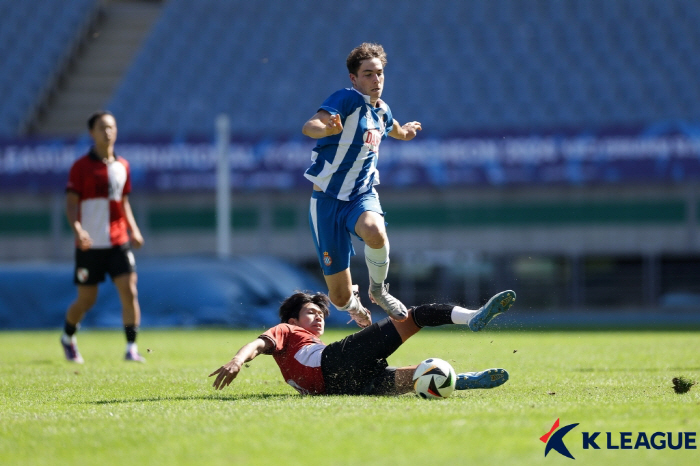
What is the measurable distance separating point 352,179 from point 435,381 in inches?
69.0

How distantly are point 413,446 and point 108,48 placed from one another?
86.2 ft

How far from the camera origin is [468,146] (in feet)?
69.4

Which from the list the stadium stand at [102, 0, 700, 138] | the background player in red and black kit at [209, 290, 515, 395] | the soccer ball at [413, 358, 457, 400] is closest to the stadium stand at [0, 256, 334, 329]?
the stadium stand at [102, 0, 700, 138]

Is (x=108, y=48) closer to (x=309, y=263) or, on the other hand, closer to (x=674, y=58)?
(x=309, y=263)

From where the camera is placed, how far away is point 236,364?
16.6 feet

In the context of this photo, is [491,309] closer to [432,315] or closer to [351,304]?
[432,315]

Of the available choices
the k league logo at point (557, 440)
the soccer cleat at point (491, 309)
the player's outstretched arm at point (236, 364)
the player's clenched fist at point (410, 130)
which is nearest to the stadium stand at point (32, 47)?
the player's clenched fist at point (410, 130)

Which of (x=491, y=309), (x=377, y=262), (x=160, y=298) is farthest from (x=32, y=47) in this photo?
(x=491, y=309)

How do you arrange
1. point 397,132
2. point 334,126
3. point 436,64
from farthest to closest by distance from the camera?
point 436,64 < point 397,132 < point 334,126

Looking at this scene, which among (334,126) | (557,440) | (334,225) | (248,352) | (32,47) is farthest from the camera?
(32,47)

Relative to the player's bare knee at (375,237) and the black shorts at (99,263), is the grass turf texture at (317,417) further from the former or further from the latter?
the player's bare knee at (375,237)

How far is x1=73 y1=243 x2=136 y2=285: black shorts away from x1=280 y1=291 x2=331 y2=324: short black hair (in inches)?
130

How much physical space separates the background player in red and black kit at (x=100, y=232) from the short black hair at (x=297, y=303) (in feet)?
10.6

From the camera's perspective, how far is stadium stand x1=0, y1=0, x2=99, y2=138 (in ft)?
81.0
